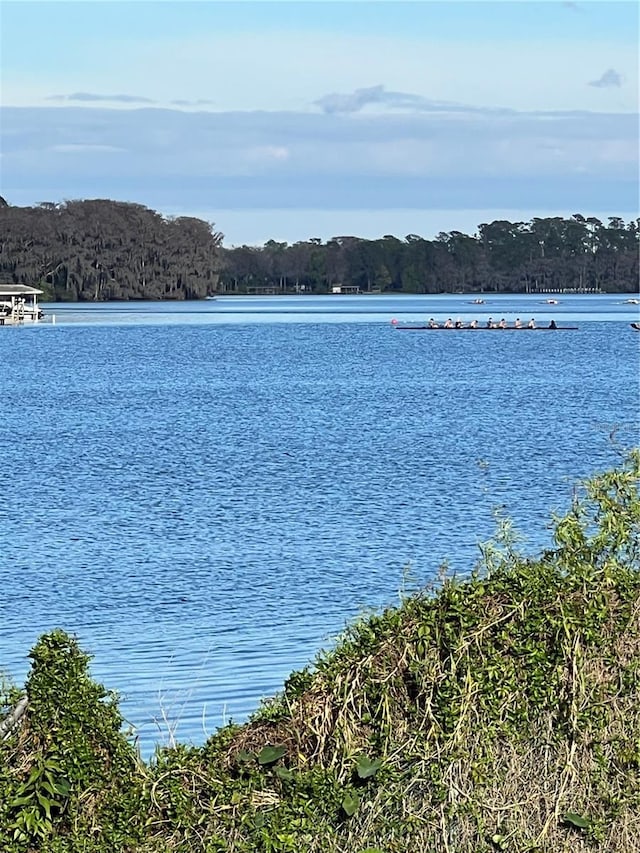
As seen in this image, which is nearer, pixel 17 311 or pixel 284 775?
pixel 284 775

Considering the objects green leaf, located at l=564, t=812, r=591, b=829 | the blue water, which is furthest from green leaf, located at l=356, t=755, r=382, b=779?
the blue water

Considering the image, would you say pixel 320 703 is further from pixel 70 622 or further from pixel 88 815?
pixel 70 622

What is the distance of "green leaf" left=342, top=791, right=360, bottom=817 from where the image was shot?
5.49 meters

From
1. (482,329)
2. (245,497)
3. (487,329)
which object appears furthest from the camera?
(482,329)

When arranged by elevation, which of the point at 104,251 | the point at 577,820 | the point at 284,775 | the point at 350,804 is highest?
the point at 104,251

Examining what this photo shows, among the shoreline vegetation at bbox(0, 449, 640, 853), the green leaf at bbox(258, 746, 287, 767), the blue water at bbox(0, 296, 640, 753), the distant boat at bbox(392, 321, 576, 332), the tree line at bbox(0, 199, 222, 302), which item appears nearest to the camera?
the shoreline vegetation at bbox(0, 449, 640, 853)

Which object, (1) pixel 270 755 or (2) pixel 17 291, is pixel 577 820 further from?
(2) pixel 17 291

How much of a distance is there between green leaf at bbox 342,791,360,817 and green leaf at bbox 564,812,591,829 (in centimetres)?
82

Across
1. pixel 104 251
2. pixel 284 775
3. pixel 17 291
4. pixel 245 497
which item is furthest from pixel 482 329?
pixel 284 775

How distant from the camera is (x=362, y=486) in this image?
2683cm

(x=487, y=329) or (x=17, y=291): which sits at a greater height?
(x=17, y=291)

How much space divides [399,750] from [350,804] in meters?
0.31

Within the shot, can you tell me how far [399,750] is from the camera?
5.68 meters

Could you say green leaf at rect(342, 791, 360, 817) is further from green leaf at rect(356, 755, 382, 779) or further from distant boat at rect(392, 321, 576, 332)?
distant boat at rect(392, 321, 576, 332)
